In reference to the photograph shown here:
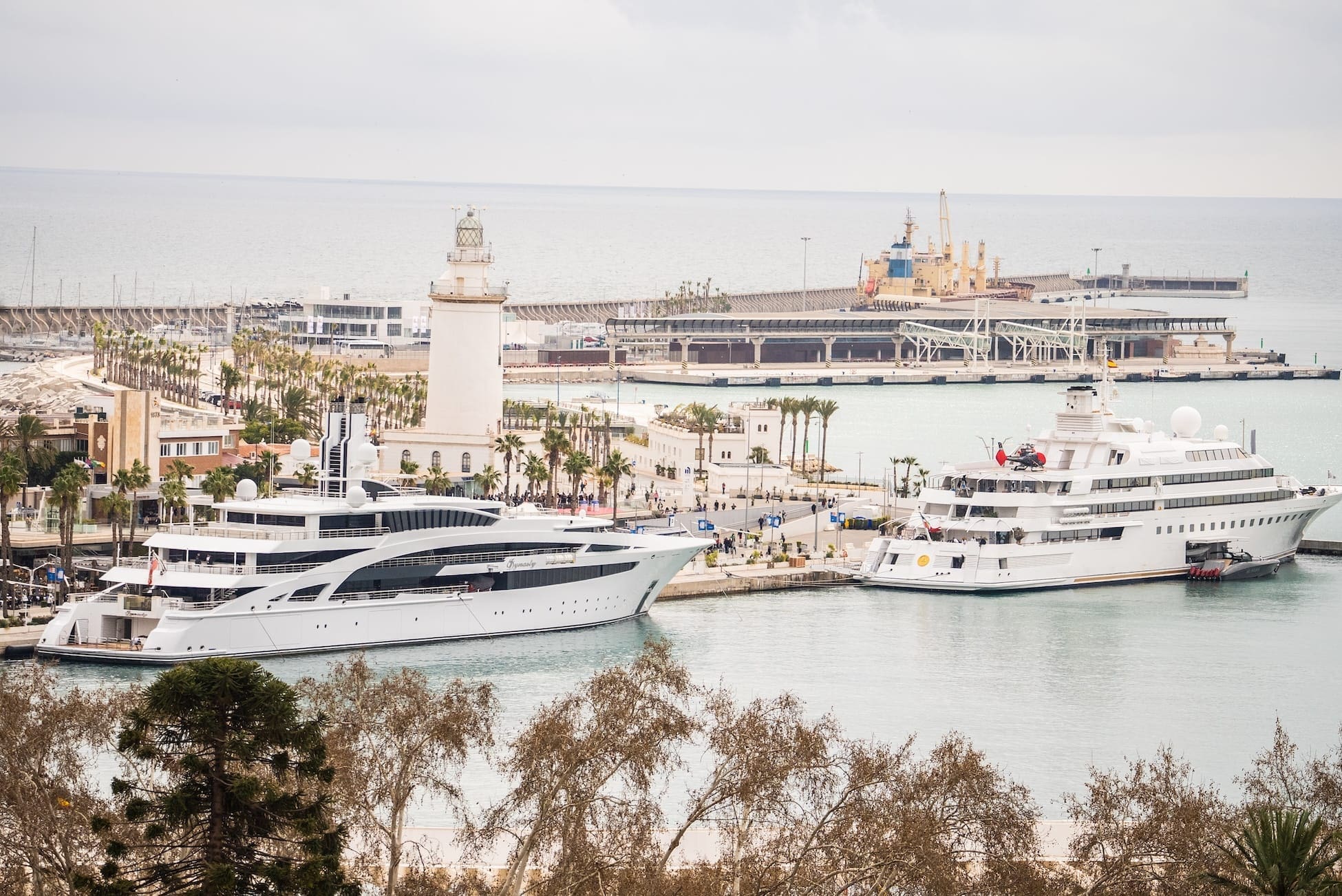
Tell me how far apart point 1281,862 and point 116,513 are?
30.8m

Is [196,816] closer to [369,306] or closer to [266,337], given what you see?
[266,337]

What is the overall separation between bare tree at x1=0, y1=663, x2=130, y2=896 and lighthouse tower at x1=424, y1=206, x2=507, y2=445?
34147 mm

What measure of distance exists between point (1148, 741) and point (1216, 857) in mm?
15431

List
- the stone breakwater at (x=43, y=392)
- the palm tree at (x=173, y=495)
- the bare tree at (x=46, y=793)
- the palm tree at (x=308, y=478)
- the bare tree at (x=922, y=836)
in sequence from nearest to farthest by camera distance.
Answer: the bare tree at (x=46, y=793) → the bare tree at (x=922, y=836) → the palm tree at (x=173, y=495) → the palm tree at (x=308, y=478) → the stone breakwater at (x=43, y=392)

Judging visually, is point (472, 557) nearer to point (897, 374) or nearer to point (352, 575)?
point (352, 575)

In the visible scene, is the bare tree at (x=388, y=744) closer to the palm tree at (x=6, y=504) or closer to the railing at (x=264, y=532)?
the railing at (x=264, y=532)

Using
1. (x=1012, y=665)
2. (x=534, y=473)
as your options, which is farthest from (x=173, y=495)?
(x=1012, y=665)

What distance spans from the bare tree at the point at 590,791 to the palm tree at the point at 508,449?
1273 inches

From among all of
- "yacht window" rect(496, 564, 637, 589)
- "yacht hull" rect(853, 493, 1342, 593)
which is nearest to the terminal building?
"yacht hull" rect(853, 493, 1342, 593)

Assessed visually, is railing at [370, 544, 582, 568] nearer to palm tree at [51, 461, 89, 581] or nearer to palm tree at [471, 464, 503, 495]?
palm tree at [51, 461, 89, 581]

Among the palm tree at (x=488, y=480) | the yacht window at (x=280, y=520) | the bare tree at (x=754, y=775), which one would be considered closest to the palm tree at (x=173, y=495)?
the yacht window at (x=280, y=520)

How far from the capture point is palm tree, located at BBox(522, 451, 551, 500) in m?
55.5

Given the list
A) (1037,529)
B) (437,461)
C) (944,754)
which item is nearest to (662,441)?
(437,461)

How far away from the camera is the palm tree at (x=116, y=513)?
44844mm
